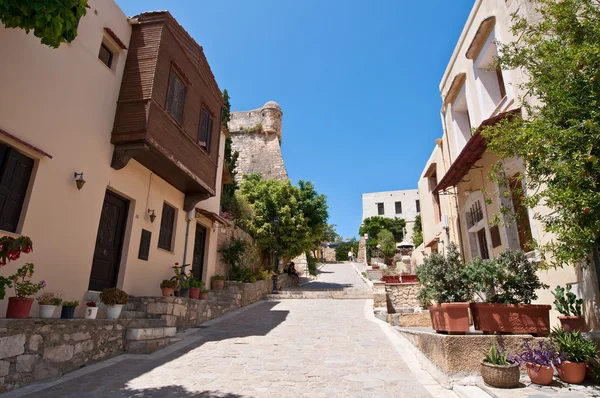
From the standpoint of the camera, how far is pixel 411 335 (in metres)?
7.23

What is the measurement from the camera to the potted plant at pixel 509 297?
499 cm

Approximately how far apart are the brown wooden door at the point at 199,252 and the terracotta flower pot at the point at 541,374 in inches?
402

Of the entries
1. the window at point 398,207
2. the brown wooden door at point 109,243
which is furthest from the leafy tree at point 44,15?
the window at point 398,207

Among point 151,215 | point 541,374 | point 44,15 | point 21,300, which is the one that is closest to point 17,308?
point 21,300

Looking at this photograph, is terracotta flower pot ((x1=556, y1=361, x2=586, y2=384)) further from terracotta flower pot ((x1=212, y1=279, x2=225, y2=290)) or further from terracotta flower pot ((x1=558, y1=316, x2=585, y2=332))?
terracotta flower pot ((x1=212, y1=279, x2=225, y2=290))

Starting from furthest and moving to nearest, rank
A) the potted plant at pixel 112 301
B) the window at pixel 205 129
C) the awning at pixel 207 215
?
1. the awning at pixel 207 215
2. the window at pixel 205 129
3. the potted plant at pixel 112 301

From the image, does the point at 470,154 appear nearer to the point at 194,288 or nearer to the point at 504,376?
the point at 504,376

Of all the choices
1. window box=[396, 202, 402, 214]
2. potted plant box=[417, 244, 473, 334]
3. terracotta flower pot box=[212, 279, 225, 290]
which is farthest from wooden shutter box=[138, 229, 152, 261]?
window box=[396, 202, 402, 214]

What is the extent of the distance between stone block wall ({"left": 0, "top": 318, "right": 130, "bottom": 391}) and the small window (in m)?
5.85

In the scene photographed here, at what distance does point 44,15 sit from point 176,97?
226 inches

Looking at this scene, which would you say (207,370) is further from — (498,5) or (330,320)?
(498,5)

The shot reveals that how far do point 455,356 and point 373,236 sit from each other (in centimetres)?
4291

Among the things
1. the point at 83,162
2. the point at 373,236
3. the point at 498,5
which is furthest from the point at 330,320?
the point at 373,236

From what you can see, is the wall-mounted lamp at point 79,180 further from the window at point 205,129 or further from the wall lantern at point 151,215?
the window at point 205,129
